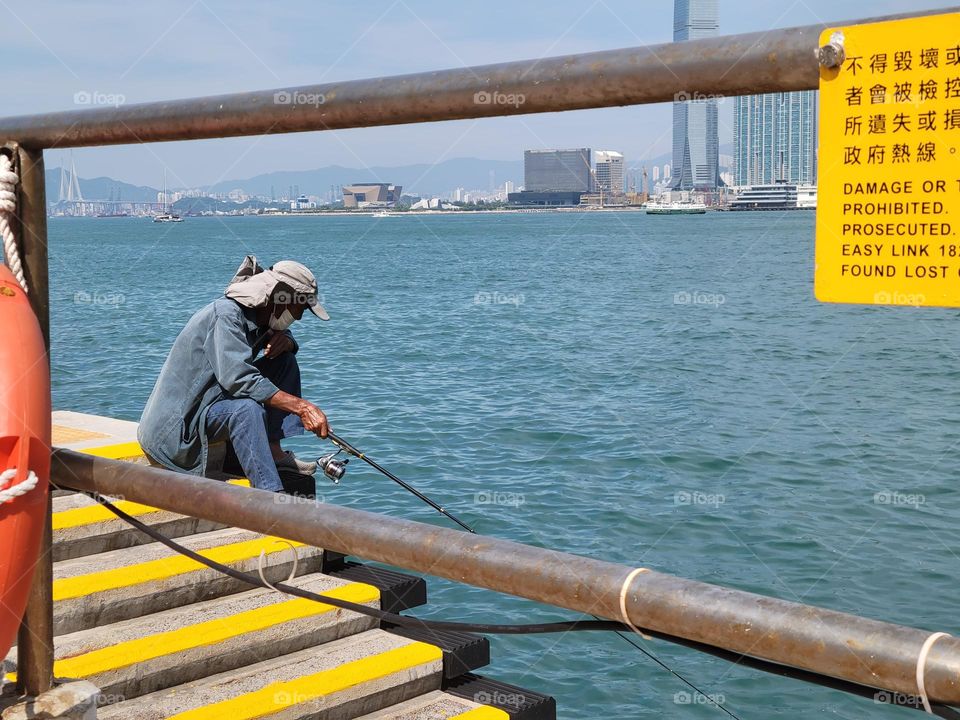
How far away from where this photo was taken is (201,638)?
12.8ft

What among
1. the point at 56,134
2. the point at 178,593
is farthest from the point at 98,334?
the point at 56,134

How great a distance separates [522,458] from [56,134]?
41.0 feet

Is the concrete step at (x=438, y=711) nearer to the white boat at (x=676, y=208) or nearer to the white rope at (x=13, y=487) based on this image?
the white rope at (x=13, y=487)

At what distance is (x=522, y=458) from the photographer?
14516 millimetres

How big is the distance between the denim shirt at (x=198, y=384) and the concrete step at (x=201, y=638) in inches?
33.5

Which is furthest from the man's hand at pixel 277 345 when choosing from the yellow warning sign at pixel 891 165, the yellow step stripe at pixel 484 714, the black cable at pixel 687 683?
the yellow warning sign at pixel 891 165

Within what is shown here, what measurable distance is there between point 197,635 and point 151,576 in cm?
33

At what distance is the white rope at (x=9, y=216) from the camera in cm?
219

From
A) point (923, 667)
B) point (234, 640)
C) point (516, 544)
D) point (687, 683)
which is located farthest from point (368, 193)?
point (923, 667)

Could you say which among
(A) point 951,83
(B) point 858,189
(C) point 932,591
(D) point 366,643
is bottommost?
(C) point 932,591

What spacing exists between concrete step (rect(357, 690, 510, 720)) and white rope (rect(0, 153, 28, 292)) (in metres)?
2.23

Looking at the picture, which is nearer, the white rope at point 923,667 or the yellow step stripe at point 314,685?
the white rope at point 923,667

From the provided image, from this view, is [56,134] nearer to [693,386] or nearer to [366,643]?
[366,643]

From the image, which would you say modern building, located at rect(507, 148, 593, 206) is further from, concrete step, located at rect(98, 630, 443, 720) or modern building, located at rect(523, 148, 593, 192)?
concrete step, located at rect(98, 630, 443, 720)
